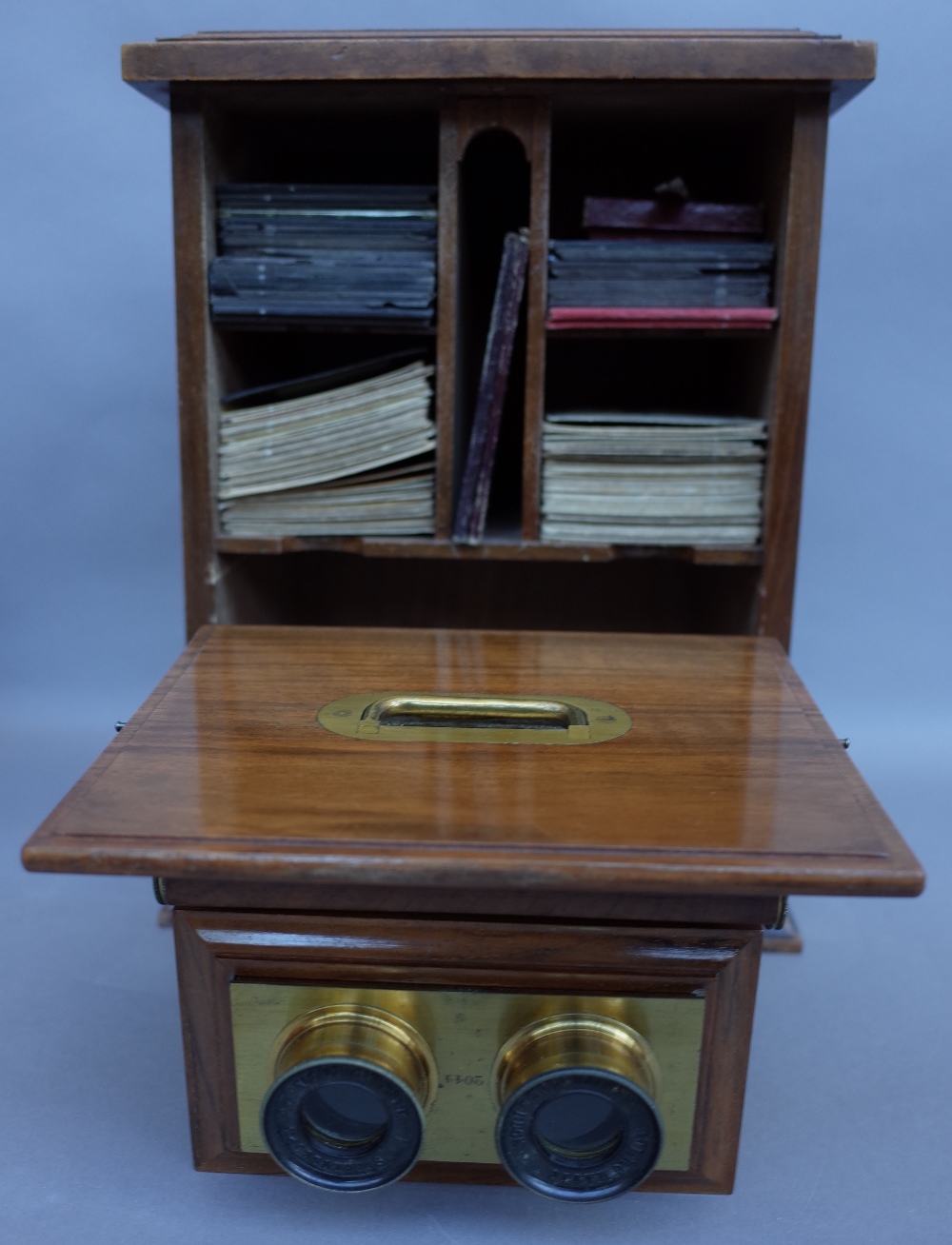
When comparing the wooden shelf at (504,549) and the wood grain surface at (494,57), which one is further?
the wooden shelf at (504,549)

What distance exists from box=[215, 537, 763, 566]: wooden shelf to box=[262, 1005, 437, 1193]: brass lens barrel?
2.87ft

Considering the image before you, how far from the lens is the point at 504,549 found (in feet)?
6.01

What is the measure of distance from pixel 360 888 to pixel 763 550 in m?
0.99

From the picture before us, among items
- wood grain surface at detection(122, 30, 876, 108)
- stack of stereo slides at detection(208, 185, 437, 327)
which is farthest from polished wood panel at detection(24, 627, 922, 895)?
wood grain surface at detection(122, 30, 876, 108)

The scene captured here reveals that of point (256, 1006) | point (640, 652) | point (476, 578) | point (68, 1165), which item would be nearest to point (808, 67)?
point (640, 652)

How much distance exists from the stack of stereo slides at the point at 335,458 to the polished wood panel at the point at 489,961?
0.87 m

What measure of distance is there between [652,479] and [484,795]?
0.90m

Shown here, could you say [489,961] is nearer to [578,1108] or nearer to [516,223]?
[578,1108]

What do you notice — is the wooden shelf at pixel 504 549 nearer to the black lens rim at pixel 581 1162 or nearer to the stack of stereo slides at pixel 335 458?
the stack of stereo slides at pixel 335 458

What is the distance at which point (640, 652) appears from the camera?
159 centimetres

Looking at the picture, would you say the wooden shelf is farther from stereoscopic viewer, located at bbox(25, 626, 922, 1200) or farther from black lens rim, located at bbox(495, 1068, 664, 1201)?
black lens rim, located at bbox(495, 1068, 664, 1201)

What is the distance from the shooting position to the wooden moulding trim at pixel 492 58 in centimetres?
159

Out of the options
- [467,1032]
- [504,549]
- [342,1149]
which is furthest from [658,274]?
[342,1149]

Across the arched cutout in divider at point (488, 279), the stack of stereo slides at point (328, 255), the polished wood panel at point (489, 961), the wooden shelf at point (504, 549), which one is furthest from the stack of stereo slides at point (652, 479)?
the polished wood panel at point (489, 961)
